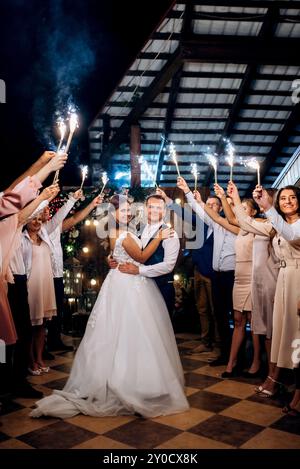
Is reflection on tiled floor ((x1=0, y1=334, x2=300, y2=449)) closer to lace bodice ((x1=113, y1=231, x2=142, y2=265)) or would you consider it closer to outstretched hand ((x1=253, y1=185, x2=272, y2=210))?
lace bodice ((x1=113, y1=231, x2=142, y2=265))

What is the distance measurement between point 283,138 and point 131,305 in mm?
9774

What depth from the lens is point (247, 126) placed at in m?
11.4

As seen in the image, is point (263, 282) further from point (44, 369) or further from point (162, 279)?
point (44, 369)

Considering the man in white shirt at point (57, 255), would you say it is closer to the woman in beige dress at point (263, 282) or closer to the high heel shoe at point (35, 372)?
the high heel shoe at point (35, 372)

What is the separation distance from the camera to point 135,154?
10.3 m

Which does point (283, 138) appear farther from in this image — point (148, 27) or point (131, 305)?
point (131, 305)

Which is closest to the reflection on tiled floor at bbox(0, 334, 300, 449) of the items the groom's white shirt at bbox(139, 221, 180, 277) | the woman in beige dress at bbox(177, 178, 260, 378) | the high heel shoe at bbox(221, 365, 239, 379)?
the high heel shoe at bbox(221, 365, 239, 379)

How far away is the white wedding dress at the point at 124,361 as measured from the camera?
11.0ft

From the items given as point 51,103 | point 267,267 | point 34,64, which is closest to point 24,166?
point 51,103

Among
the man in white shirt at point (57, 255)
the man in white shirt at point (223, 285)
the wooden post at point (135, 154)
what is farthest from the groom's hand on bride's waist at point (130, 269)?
the wooden post at point (135, 154)

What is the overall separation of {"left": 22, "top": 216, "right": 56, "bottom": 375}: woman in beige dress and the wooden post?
5.48 m

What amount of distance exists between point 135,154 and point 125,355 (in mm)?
7593

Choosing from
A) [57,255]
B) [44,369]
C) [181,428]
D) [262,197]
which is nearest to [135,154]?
[57,255]

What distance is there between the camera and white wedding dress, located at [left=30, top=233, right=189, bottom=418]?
335cm
